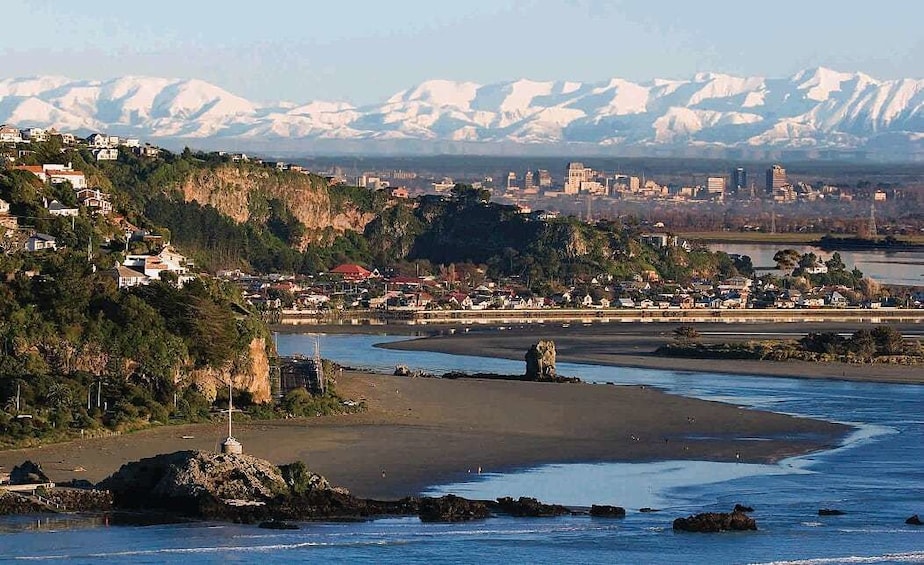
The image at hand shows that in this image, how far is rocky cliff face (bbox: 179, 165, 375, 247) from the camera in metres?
91.5

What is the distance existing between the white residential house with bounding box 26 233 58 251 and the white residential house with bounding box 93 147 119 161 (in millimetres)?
39136

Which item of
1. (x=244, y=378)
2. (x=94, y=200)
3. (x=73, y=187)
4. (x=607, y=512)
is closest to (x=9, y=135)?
(x=73, y=187)

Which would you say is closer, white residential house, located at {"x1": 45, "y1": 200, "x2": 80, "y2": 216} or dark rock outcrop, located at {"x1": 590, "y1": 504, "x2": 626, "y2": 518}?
dark rock outcrop, located at {"x1": 590, "y1": 504, "x2": 626, "y2": 518}

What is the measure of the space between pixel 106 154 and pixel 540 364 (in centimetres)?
4284

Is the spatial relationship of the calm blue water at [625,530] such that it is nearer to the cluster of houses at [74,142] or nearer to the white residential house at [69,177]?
the white residential house at [69,177]

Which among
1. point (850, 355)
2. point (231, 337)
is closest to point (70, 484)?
point (231, 337)

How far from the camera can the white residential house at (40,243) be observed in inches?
1865

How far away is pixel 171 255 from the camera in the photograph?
50.8 meters

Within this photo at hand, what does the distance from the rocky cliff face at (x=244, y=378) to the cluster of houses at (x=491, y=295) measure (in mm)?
29091

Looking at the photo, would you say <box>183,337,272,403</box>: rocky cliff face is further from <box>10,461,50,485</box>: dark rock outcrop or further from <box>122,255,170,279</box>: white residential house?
<box>10,461,50,485</box>: dark rock outcrop

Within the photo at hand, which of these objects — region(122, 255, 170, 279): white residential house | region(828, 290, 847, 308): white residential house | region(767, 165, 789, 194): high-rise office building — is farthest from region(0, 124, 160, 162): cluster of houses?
region(767, 165, 789, 194): high-rise office building

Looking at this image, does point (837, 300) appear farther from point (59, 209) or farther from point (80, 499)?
point (80, 499)

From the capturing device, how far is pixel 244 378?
42281mm

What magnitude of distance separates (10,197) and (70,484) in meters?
23.1
